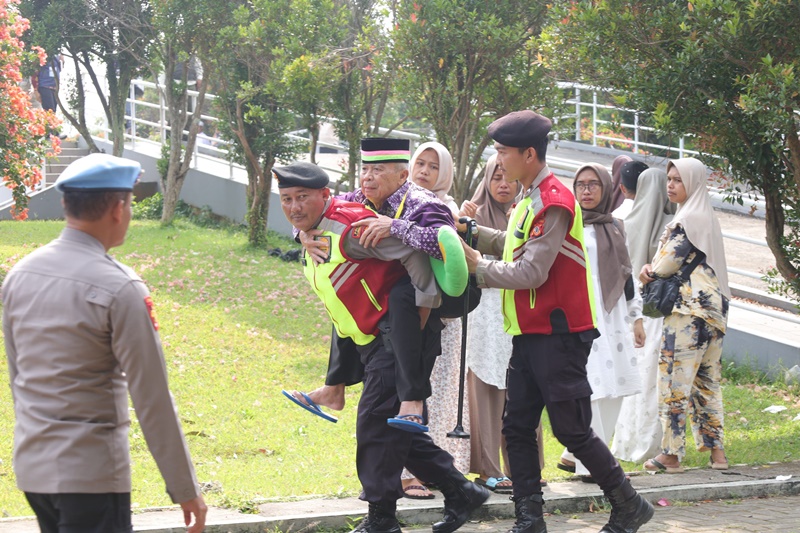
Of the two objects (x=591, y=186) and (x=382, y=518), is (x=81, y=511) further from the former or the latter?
(x=591, y=186)

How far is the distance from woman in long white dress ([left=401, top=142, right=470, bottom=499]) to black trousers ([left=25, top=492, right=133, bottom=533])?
2985mm

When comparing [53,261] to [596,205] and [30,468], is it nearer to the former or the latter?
[30,468]

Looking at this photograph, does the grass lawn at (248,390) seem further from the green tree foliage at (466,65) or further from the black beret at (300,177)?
the green tree foliage at (466,65)

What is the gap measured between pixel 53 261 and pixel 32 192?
1705 centimetres

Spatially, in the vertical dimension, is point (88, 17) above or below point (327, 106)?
above

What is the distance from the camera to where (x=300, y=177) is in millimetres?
5035

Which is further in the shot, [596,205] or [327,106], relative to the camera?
[327,106]

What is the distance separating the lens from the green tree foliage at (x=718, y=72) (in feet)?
22.3

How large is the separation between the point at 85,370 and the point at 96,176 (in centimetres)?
63

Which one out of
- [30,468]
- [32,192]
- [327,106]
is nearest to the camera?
[30,468]

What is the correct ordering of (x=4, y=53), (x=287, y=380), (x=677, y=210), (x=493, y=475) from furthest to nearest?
(x=4, y=53) → (x=287, y=380) → (x=677, y=210) → (x=493, y=475)

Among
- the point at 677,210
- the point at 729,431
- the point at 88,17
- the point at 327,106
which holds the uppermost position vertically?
the point at 88,17

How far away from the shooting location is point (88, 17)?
771 inches

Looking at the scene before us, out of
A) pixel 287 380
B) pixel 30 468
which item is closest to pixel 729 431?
pixel 287 380
